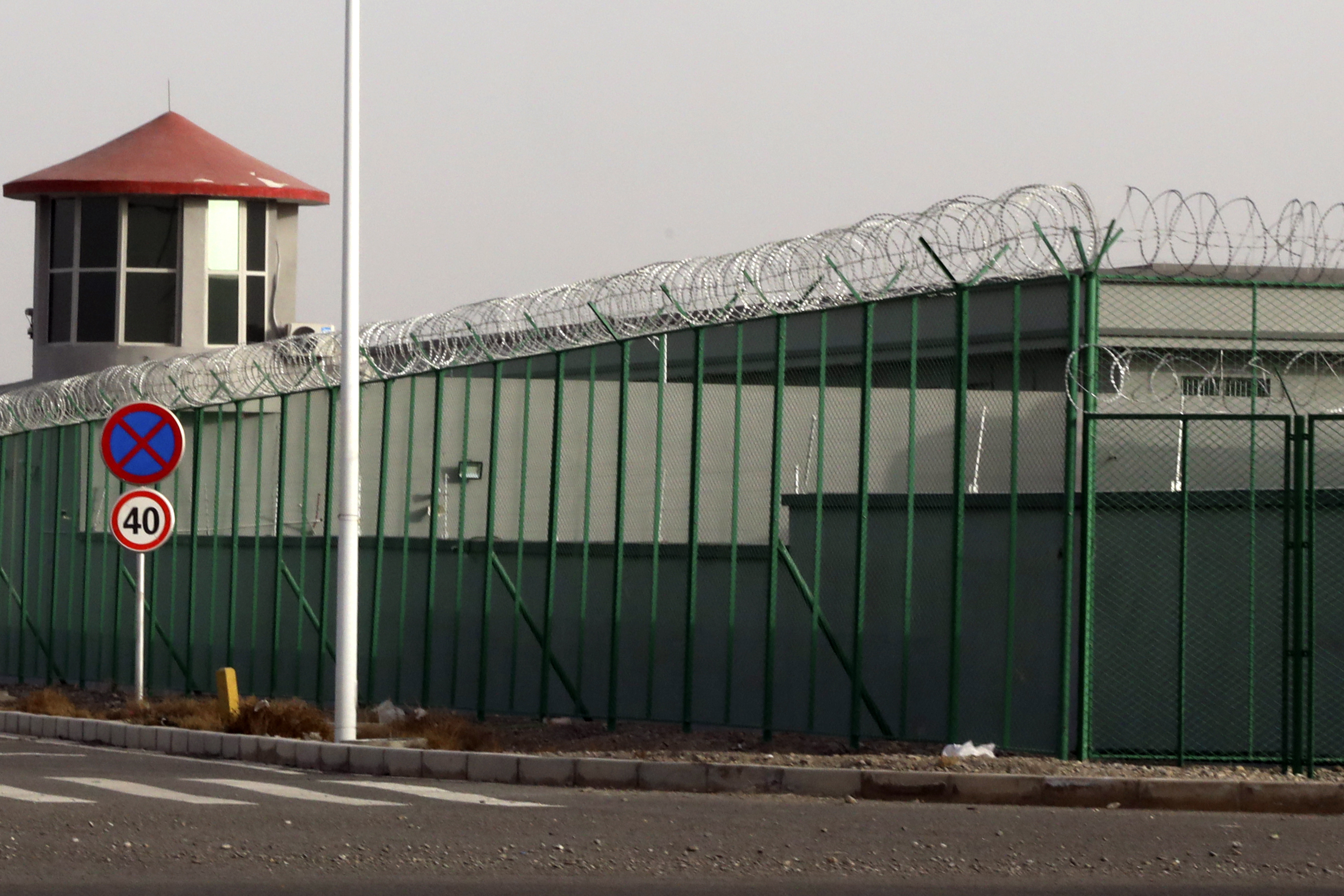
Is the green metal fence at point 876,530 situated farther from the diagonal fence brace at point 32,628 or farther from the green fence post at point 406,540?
the diagonal fence brace at point 32,628

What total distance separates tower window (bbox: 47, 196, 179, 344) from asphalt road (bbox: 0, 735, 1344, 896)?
21306mm

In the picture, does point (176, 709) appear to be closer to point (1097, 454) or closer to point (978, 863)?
point (1097, 454)

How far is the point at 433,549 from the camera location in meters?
16.5

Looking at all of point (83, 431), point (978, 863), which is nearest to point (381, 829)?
point (978, 863)

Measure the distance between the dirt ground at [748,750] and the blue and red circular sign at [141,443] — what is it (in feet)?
6.36

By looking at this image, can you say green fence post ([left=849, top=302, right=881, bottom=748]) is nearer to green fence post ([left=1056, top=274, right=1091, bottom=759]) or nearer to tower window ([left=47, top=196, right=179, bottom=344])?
green fence post ([left=1056, top=274, right=1091, bottom=759])

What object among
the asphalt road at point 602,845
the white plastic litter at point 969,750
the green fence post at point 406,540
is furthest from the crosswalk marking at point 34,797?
the green fence post at point 406,540

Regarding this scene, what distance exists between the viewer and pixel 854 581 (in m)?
12.6

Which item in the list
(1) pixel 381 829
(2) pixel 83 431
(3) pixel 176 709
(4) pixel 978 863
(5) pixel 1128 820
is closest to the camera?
(4) pixel 978 863

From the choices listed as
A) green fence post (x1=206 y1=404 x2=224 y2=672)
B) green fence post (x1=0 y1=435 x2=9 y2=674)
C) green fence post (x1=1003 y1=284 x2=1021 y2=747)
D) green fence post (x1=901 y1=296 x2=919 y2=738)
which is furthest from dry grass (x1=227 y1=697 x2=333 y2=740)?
green fence post (x1=0 y1=435 x2=9 y2=674)

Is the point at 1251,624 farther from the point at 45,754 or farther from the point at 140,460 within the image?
the point at 140,460

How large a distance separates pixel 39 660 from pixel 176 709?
8460 mm

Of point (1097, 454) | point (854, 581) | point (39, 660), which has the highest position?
point (1097, 454)

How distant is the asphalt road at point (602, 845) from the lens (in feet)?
25.0
